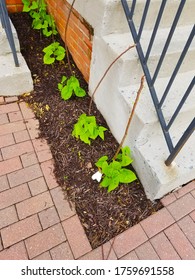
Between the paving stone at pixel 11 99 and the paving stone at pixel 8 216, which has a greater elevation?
the paving stone at pixel 11 99

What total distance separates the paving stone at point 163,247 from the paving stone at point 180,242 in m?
0.03

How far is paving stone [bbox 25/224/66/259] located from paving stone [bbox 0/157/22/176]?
0.60 metres

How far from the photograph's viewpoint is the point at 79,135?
2.33m

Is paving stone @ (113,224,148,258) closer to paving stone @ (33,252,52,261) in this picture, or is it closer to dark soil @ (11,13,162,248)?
dark soil @ (11,13,162,248)


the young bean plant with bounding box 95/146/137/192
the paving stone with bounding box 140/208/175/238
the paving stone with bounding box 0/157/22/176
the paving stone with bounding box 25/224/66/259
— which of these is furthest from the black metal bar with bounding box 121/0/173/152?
the paving stone with bounding box 0/157/22/176

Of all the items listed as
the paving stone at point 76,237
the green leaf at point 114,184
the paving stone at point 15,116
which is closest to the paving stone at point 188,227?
the green leaf at point 114,184

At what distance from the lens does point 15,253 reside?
5.70ft

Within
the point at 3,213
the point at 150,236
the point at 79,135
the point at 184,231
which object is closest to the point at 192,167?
the point at 184,231

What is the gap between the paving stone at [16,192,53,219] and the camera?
6.25ft

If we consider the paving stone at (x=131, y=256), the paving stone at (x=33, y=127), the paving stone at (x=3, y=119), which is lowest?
the paving stone at (x=131, y=256)

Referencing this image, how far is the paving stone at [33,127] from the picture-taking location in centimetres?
235

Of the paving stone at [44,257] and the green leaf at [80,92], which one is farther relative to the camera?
the green leaf at [80,92]

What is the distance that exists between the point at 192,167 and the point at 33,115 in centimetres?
157

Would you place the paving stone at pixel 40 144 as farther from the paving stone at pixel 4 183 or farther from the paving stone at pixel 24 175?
the paving stone at pixel 4 183
